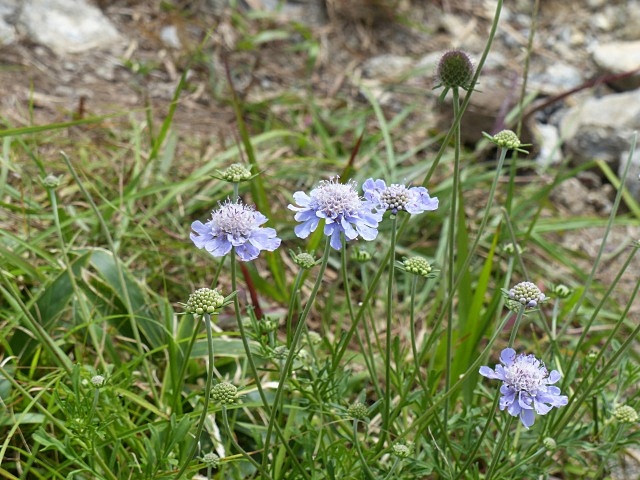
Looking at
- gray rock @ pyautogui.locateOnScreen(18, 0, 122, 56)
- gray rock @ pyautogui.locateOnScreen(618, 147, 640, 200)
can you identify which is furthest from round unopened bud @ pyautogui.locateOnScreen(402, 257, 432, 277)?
gray rock @ pyautogui.locateOnScreen(18, 0, 122, 56)

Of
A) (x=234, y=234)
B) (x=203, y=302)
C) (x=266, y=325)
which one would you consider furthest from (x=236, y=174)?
(x=266, y=325)

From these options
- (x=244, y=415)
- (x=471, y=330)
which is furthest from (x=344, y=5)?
(x=244, y=415)

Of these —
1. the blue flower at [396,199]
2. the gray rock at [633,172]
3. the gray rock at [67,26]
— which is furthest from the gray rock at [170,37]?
the blue flower at [396,199]

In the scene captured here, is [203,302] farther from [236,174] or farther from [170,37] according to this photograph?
[170,37]

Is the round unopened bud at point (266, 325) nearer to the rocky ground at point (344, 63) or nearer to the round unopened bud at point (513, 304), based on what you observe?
the round unopened bud at point (513, 304)

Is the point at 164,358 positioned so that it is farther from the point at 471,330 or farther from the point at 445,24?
the point at 445,24
